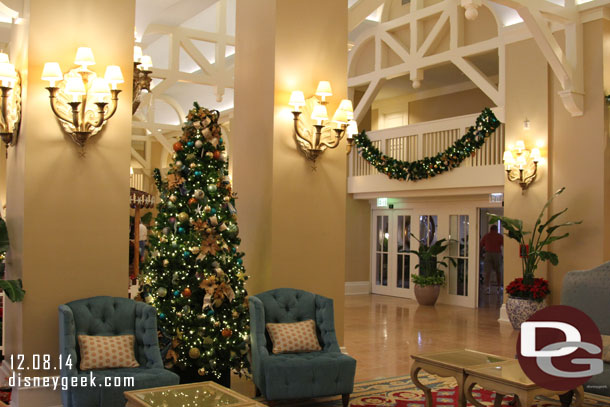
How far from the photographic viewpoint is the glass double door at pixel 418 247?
40.5 ft

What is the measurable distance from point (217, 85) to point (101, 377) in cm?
926

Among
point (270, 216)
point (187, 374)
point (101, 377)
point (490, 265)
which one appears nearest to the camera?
point (101, 377)

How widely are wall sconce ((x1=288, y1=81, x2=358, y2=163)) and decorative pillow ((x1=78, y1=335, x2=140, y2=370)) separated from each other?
2.51 m

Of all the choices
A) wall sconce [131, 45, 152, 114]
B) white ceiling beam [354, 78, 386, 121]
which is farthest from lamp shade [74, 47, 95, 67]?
white ceiling beam [354, 78, 386, 121]

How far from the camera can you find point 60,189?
5074 mm

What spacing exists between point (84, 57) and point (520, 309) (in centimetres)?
717

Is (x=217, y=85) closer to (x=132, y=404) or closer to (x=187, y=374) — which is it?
(x=187, y=374)

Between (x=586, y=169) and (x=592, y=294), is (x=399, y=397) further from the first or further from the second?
(x=586, y=169)

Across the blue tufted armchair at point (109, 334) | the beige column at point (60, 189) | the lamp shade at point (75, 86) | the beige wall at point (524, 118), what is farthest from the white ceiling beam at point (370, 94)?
the blue tufted armchair at point (109, 334)

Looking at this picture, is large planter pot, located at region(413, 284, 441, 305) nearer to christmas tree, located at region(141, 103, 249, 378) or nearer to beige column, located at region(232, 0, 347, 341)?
beige column, located at region(232, 0, 347, 341)

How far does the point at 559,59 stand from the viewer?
8938 mm

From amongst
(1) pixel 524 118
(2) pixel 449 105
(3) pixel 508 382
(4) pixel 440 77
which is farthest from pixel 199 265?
(2) pixel 449 105

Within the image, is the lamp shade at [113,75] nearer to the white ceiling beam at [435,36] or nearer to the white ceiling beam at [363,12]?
the white ceiling beam at [363,12]

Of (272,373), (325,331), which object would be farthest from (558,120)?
(272,373)
